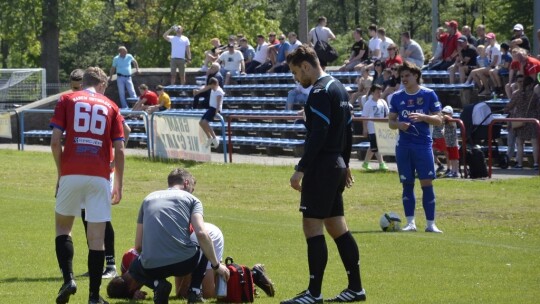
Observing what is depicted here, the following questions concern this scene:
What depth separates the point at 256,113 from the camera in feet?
101

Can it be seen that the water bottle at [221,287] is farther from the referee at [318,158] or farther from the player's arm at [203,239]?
the referee at [318,158]

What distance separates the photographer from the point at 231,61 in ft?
113

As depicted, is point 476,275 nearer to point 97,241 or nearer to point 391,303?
point 391,303

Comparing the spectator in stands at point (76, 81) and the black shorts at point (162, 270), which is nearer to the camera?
the black shorts at point (162, 270)

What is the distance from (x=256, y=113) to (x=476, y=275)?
793 inches

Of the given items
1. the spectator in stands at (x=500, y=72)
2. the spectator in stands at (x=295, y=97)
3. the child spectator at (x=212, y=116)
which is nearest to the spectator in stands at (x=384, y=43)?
the spectator in stands at (x=295, y=97)

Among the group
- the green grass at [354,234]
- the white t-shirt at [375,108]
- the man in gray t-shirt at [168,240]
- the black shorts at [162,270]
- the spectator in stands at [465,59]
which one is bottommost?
the green grass at [354,234]

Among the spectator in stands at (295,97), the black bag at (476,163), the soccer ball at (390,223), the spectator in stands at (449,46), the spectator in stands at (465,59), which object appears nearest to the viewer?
the soccer ball at (390,223)

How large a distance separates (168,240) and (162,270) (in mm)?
234

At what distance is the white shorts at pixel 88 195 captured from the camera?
9.17 m

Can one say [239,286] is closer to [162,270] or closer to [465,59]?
[162,270]

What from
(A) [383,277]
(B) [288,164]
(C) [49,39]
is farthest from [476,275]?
(C) [49,39]

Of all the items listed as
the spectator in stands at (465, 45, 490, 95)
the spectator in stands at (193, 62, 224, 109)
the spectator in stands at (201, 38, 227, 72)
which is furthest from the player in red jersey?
the spectator in stands at (201, 38, 227, 72)

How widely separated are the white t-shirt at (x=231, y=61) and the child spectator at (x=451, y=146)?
13.4 m
